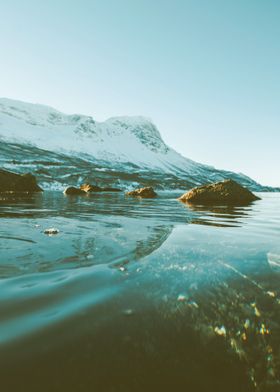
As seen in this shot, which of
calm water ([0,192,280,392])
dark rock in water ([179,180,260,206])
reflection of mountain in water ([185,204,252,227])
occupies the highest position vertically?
dark rock in water ([179,180,260,206])

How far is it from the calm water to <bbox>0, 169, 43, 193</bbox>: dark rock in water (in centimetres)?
2864

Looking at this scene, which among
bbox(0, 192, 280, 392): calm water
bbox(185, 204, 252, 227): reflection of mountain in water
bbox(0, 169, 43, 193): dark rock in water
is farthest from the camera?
bbox(0, 169, 43, 193): dark rock in water

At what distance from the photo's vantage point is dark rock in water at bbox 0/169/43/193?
99.2 feet

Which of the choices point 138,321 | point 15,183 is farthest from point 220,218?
point 15,183

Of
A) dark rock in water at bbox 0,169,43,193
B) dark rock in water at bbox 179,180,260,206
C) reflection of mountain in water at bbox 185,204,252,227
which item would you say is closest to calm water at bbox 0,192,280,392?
reflection of mountain in water at bbox 185,204,252,227

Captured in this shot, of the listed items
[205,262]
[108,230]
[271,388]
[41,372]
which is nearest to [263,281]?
[205,262]

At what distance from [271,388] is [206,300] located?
1128mm

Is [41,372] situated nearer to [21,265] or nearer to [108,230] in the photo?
[21,265]

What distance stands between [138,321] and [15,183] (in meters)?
33.0

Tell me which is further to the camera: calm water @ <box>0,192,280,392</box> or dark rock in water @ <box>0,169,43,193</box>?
dark rock in water @ <box>0,169,43,193</box>

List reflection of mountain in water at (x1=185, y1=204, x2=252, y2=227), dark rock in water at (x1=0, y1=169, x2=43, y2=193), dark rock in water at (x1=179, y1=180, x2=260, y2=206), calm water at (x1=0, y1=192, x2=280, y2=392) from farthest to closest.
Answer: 1. dark rock in water at (x1=0, y1=169, x2=43, y2=193)
2. dark rock in water at (x1=179, y1=180, x2=260, y2=206)
3. reflection of mountain in water at (x1=185, y1=204, x2=252, y2=227)
4. calm water at (x1=0, y1=192, x2=280, y2=392)

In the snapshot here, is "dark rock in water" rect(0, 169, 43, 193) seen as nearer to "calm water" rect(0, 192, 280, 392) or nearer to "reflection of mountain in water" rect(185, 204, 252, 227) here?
"reflection of mountain in water" rect(185, 204, 252, 227)

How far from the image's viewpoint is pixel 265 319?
2691mm

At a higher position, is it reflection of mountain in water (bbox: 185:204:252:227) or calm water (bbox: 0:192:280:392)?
reflection of mountain in water (bbox: 185:204:252:227)
